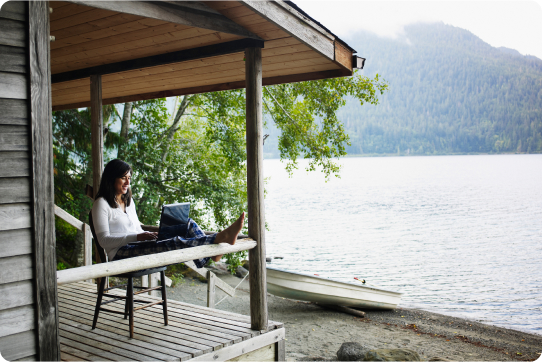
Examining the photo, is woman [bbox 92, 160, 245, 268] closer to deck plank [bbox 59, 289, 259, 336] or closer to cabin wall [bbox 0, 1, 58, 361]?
deck plank [bbox 59, 289, 259, 336]

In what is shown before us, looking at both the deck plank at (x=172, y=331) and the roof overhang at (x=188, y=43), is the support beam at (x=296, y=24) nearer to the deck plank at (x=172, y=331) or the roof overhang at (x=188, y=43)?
the roof overhang at (x=188, y=43)

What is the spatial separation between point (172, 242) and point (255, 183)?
80cm

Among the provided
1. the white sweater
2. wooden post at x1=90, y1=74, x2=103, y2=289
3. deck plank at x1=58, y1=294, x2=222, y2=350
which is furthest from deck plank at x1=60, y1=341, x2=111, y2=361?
wooden post at x1=90, y1=74, x2=103, y2=289

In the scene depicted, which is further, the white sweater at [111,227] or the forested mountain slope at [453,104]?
the forested mountain slope at [453,104]

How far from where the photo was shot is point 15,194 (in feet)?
6.86

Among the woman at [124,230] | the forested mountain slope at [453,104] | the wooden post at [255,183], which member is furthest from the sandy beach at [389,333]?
the forested mountain slope at [453,104]

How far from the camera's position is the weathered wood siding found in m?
2.06

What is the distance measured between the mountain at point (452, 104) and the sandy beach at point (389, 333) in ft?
176

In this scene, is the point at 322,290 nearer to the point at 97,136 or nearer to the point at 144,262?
the point at 97,136

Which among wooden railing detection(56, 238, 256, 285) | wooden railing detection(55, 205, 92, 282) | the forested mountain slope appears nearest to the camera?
wooden railing detection(56, 238, 256, 285)

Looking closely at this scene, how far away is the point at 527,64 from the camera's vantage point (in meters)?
71.2

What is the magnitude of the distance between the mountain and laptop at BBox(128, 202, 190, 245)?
60828mm

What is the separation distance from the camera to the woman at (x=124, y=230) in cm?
326

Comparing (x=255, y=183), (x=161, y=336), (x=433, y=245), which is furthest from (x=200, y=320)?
(x=433, y=245)
